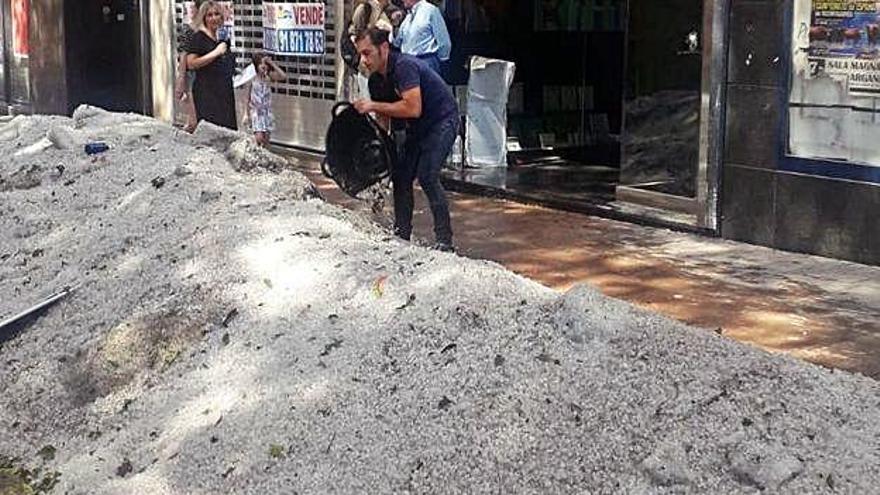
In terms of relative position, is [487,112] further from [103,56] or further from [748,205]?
[103,56]

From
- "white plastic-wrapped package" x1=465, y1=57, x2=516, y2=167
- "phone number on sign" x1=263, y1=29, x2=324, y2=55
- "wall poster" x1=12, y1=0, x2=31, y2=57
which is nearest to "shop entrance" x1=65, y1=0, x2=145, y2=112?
"wall poster" x1=12, y1=0, x2=31, y2=57

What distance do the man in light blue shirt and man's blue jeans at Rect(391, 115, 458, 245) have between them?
2.71 m

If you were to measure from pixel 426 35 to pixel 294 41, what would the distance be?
436 centimetres

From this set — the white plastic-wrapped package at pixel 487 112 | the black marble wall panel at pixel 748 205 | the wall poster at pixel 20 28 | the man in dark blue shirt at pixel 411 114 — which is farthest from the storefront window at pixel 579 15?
the wall poster at pixel 20 28

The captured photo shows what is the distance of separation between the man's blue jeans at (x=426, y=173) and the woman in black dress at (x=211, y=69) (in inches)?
116

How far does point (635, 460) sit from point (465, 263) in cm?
163

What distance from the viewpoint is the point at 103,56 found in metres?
19.0

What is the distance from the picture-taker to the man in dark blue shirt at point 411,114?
7.90 m

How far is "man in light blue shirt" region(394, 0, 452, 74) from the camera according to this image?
1080 cm

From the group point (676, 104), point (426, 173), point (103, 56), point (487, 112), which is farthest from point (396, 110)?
point (103, 56)

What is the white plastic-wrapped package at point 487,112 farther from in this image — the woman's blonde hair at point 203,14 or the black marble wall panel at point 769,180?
the black marble wall panel at point 769,180

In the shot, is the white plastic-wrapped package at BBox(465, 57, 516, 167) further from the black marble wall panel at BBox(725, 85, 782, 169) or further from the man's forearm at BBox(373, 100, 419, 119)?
the man's forearm at BBox(373, 100, 419, 119)

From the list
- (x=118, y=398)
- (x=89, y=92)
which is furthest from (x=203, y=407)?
(x=89, y=92)

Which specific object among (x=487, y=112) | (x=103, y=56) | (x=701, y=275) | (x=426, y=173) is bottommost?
(x=701, y=275)
